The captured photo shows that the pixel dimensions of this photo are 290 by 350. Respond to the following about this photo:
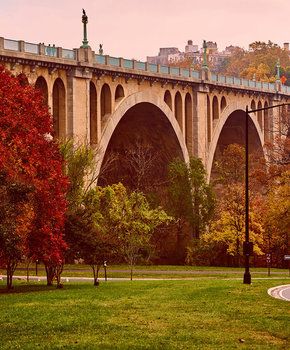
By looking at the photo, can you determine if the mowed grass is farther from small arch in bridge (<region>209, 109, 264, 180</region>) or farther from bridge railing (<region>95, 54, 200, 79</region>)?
small arch in bridge (<region>209, 109, 264, 180</region>)

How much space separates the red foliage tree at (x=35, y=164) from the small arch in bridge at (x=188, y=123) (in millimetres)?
37364

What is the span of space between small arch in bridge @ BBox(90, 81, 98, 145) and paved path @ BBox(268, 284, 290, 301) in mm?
26260

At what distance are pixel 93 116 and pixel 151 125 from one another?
14383mm

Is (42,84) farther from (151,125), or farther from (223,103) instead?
(223,103)

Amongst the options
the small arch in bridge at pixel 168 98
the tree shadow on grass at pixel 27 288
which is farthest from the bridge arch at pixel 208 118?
the tree shadow on grass at pixel 27 288

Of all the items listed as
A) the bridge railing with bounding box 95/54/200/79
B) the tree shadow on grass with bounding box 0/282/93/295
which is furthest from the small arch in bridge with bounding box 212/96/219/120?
the tree shadow on grass with bounding box 0/282/93/295

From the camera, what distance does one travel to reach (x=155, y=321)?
74.3 feet

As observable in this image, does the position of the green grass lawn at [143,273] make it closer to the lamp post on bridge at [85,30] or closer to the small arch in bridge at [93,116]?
the small arch in bridge at [93,116]

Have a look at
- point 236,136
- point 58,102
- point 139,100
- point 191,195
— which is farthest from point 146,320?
point 236,136

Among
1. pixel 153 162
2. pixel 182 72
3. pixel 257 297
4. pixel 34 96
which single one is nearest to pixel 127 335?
pixel 257 297

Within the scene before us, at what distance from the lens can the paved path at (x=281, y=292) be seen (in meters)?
32.2

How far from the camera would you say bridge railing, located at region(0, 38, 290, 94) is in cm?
5347

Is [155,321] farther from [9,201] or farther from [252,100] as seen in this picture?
[252,100]

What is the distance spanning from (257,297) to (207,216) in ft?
150
